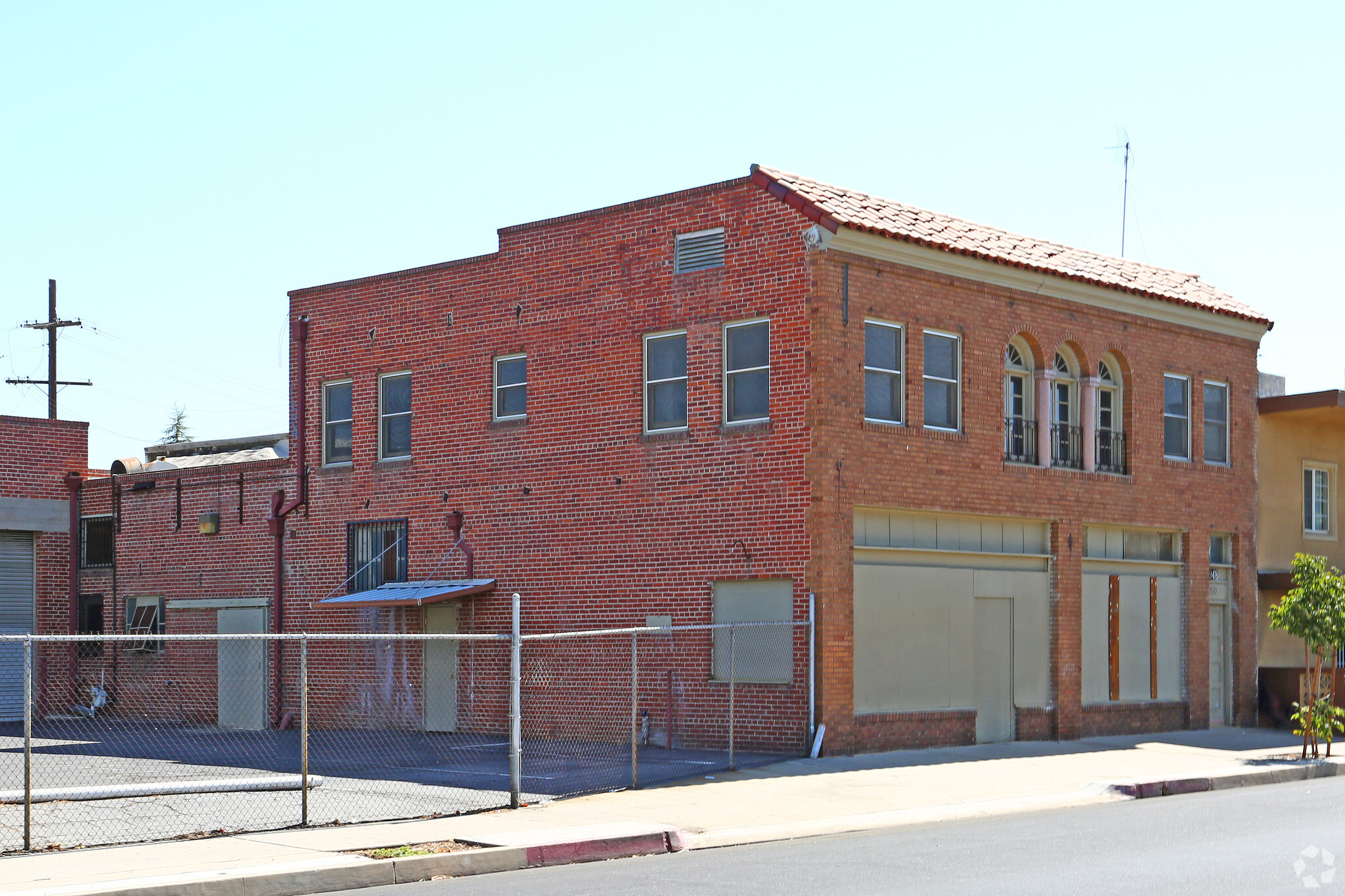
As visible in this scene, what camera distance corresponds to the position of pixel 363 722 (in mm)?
26125

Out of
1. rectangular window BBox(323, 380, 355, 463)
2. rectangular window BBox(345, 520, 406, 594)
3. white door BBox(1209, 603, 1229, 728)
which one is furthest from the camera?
rectangular window BBox(323, 380, 355, 463)

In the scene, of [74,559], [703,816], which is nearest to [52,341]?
[74,559]

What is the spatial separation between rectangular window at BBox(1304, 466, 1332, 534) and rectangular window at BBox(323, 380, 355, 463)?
17.7 metres

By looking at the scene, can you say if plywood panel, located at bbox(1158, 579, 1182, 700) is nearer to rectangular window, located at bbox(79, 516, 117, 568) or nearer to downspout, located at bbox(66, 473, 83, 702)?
rectangular window, located at bbox(79, 516, 117, 568)

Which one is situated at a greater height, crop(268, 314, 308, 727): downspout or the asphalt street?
crop(268, 314, 308, 727): downspout

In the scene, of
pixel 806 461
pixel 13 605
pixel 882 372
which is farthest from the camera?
pixel 13 605

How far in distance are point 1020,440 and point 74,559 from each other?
19.2 metres

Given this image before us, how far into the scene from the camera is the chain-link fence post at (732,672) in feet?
61.3

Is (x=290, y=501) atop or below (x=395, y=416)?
below

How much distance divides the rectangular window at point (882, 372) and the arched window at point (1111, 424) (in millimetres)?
5037

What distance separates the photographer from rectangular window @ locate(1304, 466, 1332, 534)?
94.8ft

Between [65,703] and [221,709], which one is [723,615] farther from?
[65,703]

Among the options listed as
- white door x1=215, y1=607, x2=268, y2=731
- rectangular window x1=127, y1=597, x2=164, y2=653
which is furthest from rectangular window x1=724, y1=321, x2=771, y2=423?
rectangular window x1=127, y1=597, x2=164, y2=653

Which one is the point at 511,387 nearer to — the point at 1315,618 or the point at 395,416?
the point at 395,416
